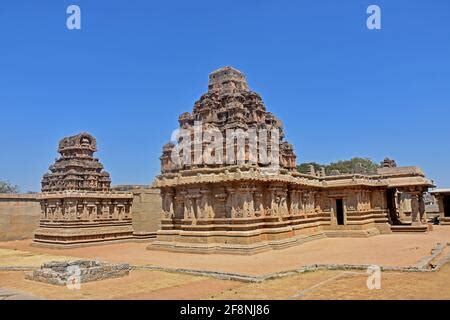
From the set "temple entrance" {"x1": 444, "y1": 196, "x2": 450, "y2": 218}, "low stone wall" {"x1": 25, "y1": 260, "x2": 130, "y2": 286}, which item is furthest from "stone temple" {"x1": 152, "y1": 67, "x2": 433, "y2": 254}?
"temple entrance" {"x1": 444, "y1": 196, "x2": 450, "y2": 218}

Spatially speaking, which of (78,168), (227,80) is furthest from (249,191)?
(78,168)

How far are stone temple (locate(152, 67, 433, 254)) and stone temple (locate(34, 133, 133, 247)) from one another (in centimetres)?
694

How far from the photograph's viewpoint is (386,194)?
1449 inches

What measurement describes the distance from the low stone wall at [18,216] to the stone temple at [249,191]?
16.7 m

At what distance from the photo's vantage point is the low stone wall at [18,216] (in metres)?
40.4

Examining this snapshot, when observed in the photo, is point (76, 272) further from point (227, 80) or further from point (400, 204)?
point (400, 204)

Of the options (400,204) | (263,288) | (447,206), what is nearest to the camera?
(263,288)

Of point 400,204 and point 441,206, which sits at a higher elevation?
point 400,204

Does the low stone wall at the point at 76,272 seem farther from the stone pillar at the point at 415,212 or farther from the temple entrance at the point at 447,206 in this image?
the temple entrance at the point at 447,206

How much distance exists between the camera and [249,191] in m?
24.9

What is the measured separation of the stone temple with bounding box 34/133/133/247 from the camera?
34656mm

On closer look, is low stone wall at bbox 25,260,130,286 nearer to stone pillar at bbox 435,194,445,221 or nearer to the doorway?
the doorway

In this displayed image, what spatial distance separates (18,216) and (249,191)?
29588mm
